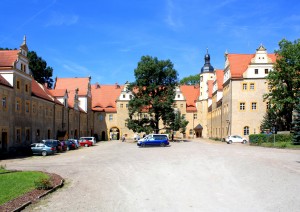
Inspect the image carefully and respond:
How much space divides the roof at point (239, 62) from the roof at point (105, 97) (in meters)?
33.1

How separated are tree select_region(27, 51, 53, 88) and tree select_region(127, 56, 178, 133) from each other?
75.9ft

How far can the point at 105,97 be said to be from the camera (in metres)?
87.1

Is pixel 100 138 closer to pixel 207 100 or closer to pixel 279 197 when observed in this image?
pixel 207 100

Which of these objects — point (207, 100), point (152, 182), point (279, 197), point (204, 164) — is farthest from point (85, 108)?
point (279, 197)

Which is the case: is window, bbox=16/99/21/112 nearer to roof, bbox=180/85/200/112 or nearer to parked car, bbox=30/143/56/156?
parked car, bbox=30/143/56/156

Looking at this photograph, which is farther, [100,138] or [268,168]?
[100,138]

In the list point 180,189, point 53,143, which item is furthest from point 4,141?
point 180,189

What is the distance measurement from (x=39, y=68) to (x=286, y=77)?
4864 centimetres

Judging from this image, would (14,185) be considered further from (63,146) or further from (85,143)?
(85,143)

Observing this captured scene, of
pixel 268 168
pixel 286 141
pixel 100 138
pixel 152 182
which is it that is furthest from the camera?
pixel 100 138

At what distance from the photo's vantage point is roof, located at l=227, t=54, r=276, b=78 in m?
57.8

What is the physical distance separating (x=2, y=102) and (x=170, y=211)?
2795 centimetres

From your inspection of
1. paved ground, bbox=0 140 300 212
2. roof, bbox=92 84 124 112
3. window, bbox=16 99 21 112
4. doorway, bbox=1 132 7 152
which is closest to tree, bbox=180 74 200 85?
roof, bbox=92 84 124 112

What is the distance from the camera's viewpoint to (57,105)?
2119 inches
